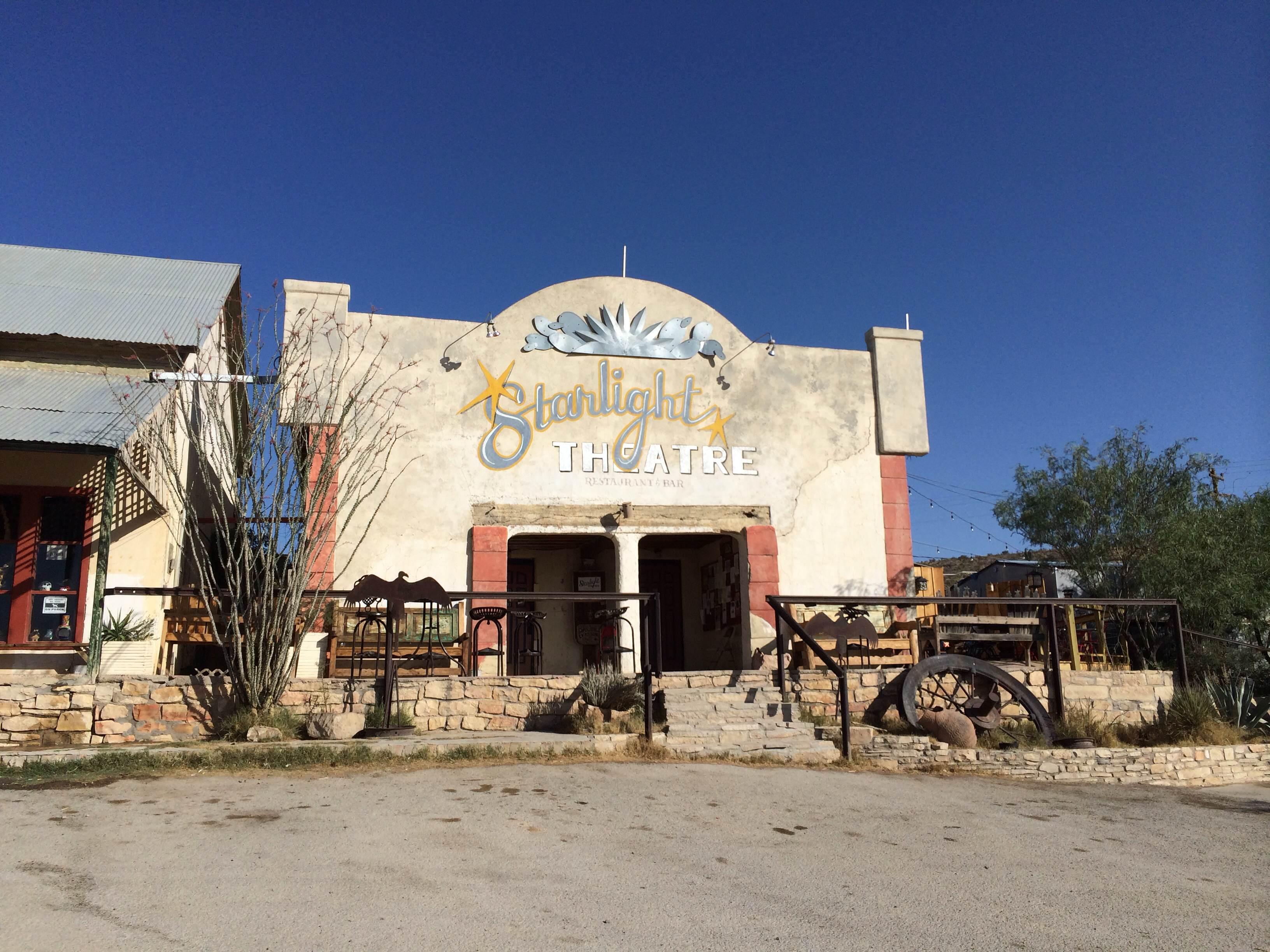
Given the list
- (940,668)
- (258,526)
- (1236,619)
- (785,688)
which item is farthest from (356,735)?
(1236,619)

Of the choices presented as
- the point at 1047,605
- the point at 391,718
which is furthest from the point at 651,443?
the point at 391,718

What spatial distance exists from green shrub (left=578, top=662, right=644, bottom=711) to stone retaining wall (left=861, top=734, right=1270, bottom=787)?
2.42 metres

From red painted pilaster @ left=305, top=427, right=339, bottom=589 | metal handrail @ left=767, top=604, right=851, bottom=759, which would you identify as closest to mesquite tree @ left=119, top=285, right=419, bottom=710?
red painted pilaster @ left=305, top=427, right=339, bottom=589

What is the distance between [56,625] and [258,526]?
267 centimetres

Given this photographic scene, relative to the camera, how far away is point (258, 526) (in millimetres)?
9688

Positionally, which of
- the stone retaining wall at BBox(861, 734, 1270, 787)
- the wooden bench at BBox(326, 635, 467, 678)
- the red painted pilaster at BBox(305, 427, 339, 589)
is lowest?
the stone retaining wall at BBox(861, 734, 1270, 787)

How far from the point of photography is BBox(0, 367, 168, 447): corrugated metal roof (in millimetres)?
8852

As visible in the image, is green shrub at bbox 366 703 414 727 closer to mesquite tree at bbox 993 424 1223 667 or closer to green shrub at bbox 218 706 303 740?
green shrub at bbox 218 706 303 740

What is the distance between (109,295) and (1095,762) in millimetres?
12996

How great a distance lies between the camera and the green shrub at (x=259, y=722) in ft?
29.3

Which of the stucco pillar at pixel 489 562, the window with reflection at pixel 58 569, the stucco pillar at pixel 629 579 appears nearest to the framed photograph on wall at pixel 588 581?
the stucco pillar at pixel 629 579

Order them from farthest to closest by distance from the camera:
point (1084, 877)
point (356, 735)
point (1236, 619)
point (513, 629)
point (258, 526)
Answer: point (1236, 619)
point (513, 629)
point (258, 526)
point (356, 735)
point (1084, 877)

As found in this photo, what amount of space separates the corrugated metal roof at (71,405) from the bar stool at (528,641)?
186 inches

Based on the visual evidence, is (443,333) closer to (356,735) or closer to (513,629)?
(513,629)
